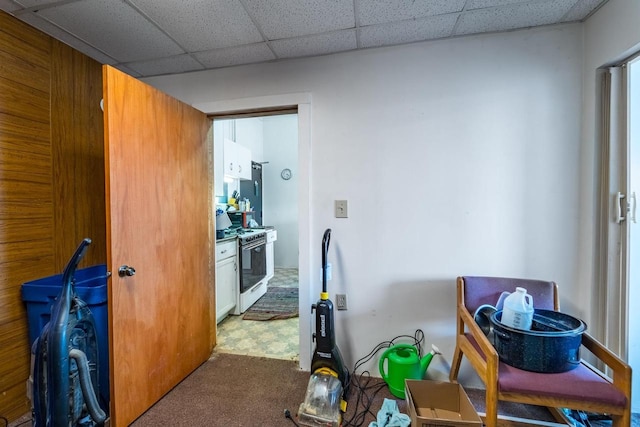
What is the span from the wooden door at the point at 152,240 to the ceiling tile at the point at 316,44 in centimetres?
76

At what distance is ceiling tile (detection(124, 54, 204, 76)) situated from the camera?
76.5 inches

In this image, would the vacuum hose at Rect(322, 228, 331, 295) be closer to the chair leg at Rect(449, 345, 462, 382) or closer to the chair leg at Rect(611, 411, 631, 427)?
the chair leg at Rect(449, 345, 462, 382)

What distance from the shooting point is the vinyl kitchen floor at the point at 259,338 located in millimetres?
2207

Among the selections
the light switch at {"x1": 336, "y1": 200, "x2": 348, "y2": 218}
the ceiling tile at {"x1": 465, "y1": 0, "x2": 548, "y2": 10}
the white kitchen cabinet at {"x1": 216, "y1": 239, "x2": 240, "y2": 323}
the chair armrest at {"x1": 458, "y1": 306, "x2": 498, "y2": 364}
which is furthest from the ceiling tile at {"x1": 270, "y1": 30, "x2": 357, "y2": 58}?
the chair armrest at {"x1": 458, "y1": 306, "x2": 498, "y2": 364}

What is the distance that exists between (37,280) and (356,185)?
1982 millimetres

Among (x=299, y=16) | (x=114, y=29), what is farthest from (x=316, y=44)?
(x=114, y=29)

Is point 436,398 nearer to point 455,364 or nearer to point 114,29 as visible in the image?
point 455,364

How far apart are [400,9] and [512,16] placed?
656mm

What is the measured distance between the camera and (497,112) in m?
1.70

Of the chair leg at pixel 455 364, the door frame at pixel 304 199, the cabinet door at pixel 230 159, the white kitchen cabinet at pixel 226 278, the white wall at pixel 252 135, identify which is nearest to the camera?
the chair leg at pixel 455 364

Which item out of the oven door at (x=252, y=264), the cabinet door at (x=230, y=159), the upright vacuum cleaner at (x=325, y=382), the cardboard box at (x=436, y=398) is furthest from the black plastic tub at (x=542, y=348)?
the cabinet door at (x=230, y=159)

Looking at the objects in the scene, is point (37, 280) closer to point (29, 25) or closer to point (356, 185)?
point (29, 25)

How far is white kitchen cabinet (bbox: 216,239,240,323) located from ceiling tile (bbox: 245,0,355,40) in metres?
1.77

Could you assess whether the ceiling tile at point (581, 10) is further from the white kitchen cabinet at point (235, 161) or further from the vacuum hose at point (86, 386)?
the white kitchen cabinet at point (235, 161)
